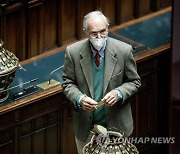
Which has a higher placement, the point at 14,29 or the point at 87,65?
the point at 14,29

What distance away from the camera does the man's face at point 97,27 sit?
490 centimetres

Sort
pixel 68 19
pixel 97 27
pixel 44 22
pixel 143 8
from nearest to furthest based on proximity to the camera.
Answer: pixel 97 27 < pixel 44 22 < pixel 68 19 < pixel 143 8

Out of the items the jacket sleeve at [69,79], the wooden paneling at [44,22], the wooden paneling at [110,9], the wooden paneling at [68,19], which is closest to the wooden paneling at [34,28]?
the wooden paneling at [44,22]

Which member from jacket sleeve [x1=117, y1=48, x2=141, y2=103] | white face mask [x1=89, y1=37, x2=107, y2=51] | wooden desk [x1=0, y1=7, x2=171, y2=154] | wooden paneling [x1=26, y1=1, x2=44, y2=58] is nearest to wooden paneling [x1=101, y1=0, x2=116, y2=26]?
wooden desk [x1=0, y1=7, x2=171, y2=154]

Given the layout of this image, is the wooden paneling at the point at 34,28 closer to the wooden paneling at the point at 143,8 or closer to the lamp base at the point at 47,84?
the lamp base at the point at 47,84

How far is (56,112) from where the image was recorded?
6.12 meters

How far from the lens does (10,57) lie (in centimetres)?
586

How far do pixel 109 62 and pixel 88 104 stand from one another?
27cm

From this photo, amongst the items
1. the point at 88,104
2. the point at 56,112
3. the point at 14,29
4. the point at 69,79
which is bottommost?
the point at 88,104

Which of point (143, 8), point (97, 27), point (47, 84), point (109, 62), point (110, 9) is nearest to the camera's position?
point (97, 27)

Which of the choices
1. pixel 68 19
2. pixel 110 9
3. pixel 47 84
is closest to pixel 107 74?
pixel 47 84

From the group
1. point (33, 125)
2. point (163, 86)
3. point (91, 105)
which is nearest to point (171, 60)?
point (163, 86)

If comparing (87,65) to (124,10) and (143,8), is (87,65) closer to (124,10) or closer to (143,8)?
(124,10)

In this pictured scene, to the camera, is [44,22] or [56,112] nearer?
[56,112]
